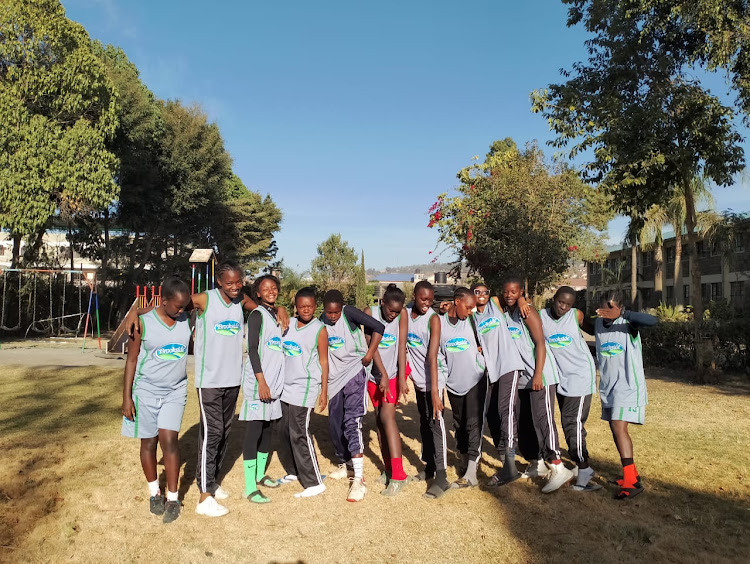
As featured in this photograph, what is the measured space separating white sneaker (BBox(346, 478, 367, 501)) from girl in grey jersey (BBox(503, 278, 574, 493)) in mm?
1628

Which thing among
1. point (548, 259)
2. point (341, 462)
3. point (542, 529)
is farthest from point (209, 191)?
point (542, 529)

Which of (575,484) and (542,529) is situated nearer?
(542,529)

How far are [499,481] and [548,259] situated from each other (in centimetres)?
1240

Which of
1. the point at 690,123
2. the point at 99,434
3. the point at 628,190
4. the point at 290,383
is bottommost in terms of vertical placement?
the point at 99,434

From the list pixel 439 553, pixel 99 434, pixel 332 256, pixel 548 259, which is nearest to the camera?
pixel 439 553

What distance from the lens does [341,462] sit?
5859 mm

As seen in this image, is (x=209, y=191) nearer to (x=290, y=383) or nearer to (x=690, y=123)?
(x=690, y=123)

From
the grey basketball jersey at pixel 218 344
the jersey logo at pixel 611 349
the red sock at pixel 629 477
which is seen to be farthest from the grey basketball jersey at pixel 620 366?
the grey basketball jersey at pixel 218 344

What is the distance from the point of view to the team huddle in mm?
4594

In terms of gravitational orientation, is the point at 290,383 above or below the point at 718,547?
above

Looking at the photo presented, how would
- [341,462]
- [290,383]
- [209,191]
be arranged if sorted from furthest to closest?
[209,191] → [341,462] → [290,383]

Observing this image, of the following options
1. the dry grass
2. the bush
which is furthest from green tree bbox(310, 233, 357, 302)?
the dry grass

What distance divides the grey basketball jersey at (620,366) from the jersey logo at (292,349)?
2.72 meters

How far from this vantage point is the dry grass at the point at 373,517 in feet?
13.0
